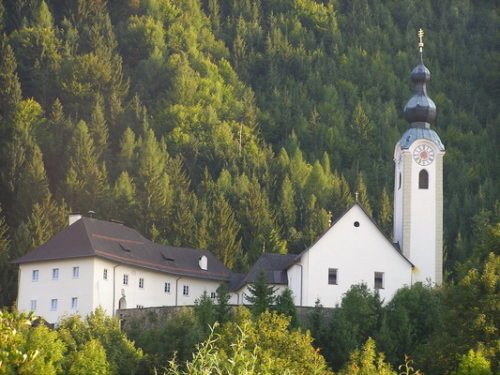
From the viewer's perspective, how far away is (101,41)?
143375 millimetres

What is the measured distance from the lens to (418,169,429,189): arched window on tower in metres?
84.7

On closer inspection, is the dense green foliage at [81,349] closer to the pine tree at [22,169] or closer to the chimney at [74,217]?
the chimney at [74,217]

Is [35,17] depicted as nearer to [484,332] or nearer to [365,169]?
[365,169]

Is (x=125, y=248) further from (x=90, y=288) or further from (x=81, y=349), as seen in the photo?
(x=81, y=349)

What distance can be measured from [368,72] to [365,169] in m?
21.6

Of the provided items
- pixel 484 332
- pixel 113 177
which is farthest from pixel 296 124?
pixel 484 332

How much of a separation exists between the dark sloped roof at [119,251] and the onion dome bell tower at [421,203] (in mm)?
9654

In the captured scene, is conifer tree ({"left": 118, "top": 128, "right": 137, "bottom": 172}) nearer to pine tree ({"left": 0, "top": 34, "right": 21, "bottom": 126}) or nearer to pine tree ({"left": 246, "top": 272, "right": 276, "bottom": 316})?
pine tree ({"left": 0, "top": 34, "right": 21, "bottom": 126})

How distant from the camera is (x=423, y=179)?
8469 cm

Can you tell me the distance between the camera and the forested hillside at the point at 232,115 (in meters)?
110

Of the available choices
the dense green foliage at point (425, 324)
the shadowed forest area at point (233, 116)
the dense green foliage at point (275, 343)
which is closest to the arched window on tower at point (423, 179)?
the dense green foliage at point (425, 324)

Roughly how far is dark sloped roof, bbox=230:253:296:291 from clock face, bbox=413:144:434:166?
7.95 metres

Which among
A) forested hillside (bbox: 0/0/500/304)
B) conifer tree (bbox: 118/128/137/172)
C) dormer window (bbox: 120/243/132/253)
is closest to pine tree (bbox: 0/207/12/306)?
forested hillside (bbox: 0/0/500/304)

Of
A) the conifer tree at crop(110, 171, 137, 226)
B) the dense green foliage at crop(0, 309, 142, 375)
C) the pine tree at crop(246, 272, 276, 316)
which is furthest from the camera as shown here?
the conifer tree at crop(110, 171, 137, 226)
